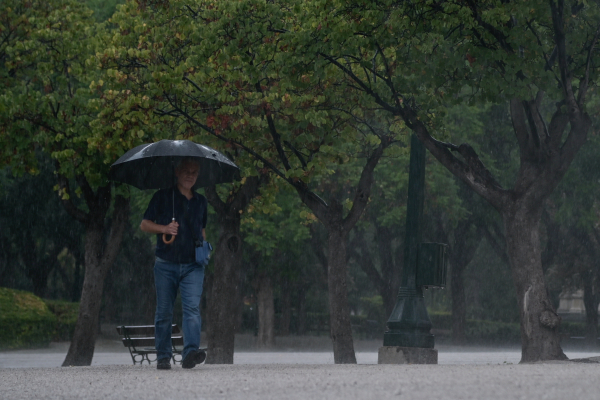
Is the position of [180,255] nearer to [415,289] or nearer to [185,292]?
[185,292]

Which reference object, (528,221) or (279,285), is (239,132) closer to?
(528,221)

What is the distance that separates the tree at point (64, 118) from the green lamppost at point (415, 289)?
483 centimetres

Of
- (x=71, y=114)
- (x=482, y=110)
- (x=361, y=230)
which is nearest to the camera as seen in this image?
(x=71, y=114)

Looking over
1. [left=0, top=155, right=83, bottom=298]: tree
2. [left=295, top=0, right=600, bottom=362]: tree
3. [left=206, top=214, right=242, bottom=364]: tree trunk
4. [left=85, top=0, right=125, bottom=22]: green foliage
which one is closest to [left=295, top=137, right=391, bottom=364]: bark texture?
[left=206, top=214, right=242, bottom=364]: tree trunk

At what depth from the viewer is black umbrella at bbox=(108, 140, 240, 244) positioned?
370 inches

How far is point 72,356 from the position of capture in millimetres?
15852

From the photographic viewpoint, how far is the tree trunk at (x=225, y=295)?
51.8ft

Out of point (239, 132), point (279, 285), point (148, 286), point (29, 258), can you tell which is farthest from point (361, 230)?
point (239, 132)

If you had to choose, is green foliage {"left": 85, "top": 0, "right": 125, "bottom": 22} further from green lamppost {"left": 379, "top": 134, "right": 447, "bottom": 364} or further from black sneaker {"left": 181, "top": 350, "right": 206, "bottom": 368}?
black sneaker {"left": 181, "top": 350, "right": 206, "bottom": 368}

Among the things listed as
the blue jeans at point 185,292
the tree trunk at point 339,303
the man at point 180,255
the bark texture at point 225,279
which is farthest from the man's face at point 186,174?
the bark texture at point 225,279

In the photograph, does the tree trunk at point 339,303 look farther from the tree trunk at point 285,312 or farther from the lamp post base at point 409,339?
the tree trunk at point 285,312

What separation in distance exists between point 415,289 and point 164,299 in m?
4.58

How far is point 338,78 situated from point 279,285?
2384cm

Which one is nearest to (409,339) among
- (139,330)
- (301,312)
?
(139,330)
